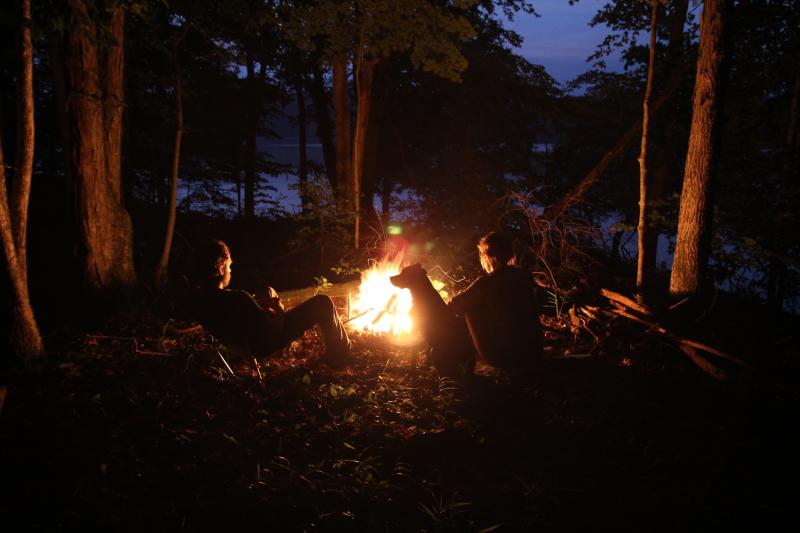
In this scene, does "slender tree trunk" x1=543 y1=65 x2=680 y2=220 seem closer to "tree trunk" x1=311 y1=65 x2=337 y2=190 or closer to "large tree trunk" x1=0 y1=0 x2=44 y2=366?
"large tree trunk" x1=0 y1=0 x2=44 y2=366

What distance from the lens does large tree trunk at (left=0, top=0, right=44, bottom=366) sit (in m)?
5.10

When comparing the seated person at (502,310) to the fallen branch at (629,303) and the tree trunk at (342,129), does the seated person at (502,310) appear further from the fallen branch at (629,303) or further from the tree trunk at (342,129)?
the tree trunk at (342,129)

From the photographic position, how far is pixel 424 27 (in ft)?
30.8

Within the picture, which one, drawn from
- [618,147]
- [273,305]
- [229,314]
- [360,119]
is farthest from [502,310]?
[360,119]

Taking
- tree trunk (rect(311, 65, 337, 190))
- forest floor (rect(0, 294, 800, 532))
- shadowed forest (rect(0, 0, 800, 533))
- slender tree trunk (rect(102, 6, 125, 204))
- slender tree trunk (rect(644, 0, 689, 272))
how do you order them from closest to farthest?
1. forest floor (rect(0, 294, 800, 532))
2. shadowed forest (rect(0, 0, 800, 533))
3. slender tree trunk (rect(102, 6, 125, 204))
4. slender tree trunk (rect(644, 0, 689, 272))
5. tree trunk (rect(311, 65, 337, 190))

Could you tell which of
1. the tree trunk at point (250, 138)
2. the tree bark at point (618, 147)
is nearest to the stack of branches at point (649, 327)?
the tree bark at point (618, 147)

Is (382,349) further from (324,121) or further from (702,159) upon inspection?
(324,121)

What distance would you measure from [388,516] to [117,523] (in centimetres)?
177

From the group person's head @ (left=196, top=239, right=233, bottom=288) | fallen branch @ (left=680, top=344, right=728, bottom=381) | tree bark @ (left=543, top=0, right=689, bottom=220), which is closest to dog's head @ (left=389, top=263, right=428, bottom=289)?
person's head @ (left=196, top=239, right=233, bottom=288)

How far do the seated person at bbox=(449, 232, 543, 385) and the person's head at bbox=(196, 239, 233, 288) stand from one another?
7.82ft

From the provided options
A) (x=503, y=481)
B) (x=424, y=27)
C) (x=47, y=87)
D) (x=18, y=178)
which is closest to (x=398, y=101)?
(x=424, y=27)

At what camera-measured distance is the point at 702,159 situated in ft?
Result: 20.9

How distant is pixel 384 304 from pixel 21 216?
437cm

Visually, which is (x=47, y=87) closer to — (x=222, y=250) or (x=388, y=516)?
(x=222, y=250)
